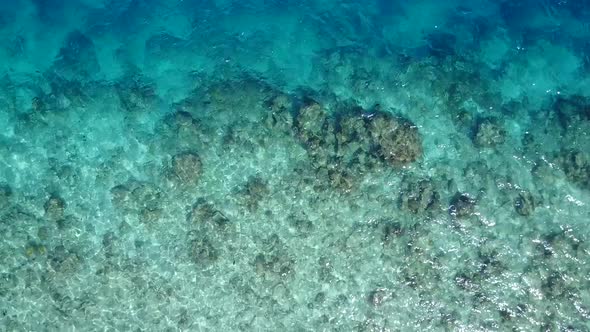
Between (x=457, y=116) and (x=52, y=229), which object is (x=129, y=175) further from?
(x=457, y=116)

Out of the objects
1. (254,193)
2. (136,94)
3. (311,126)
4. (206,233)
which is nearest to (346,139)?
(311,126)

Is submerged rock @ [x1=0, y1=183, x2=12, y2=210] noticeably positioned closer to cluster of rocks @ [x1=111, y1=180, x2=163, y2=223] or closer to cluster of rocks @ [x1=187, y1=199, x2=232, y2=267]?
cluster of rocks @ [x1=111, y1=180, x2=163, y2=223]

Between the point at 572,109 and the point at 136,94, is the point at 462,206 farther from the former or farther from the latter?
the point at 136,94

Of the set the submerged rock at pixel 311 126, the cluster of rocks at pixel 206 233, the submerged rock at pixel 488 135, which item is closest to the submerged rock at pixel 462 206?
the submerged rock at pixel 488 135

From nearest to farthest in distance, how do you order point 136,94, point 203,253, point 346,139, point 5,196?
1. point 203,253
2. point 5,196
3. point 346,139
4. point 136,94

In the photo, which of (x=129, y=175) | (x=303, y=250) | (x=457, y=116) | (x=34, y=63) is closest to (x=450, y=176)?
(x=457, y=116)

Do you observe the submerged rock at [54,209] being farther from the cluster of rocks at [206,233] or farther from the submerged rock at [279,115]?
the submerged rock at [279,115]

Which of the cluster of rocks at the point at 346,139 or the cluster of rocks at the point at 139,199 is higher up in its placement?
the cluster of rocks at the point at 346,139

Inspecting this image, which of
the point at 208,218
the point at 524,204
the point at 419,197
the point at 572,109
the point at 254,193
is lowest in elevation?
the point at 208,218
